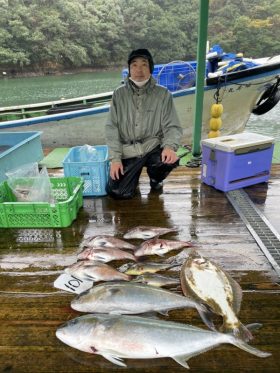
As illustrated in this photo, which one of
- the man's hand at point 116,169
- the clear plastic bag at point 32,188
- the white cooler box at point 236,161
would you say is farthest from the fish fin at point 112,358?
the white cooler box at point 236,161

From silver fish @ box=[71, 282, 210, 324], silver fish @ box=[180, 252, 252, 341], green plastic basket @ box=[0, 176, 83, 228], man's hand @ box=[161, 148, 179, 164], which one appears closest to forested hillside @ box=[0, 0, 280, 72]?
man's hand @ box=[161, 148, 179, 164]

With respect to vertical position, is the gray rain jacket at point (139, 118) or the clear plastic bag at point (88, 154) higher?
the gray rain jacket at point (139, 118)

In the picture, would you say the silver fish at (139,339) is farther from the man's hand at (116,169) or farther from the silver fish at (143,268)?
the man's hand at (116,169)

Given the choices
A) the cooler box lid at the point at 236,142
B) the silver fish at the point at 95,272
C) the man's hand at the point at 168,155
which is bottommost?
the silver fish at the point at 95,272

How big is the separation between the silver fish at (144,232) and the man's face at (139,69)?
61.2 inches

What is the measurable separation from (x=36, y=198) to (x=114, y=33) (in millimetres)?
32738

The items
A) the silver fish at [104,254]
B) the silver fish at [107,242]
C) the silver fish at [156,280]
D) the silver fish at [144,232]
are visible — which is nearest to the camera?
the silver fish at [156,280]

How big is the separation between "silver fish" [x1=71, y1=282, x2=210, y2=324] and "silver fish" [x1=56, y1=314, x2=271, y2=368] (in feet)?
0.47

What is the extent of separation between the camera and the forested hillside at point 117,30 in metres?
25.2

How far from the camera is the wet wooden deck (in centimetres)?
146

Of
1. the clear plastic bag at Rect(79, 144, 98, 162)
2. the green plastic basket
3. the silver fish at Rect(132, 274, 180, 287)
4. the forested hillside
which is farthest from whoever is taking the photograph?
the forested hillside

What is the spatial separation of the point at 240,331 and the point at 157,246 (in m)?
0.90

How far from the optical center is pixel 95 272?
1989 mm

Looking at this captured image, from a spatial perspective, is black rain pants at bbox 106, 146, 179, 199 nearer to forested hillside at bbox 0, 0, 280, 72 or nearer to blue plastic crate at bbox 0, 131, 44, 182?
blue plastic crate at bbox 0, 131, 44, 182
